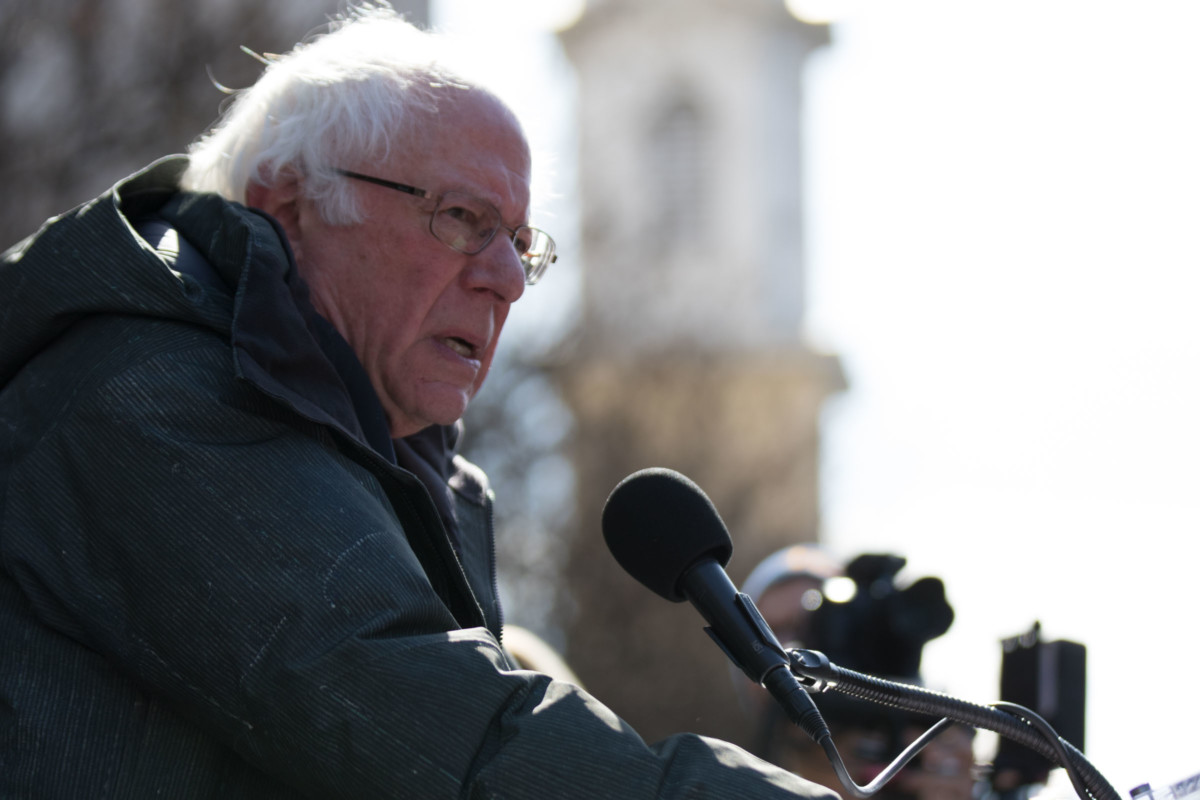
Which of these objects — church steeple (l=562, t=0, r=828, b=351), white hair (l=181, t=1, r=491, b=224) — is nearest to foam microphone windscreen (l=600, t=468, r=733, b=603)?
white hair (l=181, t=1, r=491, b=224)

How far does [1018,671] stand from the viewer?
9.78 feet

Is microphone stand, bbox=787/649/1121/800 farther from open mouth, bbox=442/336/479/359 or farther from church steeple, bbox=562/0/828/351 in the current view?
church steeple, bbox=562/0/828/351

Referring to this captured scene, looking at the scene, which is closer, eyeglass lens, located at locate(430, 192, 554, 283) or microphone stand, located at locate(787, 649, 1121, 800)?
microphone stand, located at locate(787, 649, 1121, 800)

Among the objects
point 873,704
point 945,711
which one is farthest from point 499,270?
point 873,704

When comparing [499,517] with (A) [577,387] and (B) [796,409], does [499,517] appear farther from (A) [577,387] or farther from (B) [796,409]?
(B) [796,409]

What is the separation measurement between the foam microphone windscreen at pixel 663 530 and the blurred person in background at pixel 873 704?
1.25 metres

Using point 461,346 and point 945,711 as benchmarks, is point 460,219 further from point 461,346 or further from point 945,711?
point 945,711

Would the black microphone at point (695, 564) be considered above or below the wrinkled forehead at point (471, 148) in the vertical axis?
below

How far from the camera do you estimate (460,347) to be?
8.96 ft

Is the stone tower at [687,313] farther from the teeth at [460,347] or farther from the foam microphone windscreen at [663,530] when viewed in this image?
the foam microphone windscreen at [663,530]

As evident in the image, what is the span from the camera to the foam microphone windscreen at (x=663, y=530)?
2.12 metres

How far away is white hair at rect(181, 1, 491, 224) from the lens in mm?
2602

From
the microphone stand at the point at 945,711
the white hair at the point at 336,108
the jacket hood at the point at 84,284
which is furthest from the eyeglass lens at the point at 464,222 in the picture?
the microphone stand at the point at 945,711

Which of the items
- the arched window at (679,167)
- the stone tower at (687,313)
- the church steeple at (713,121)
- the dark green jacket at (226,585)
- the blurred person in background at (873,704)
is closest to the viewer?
the dark green jacket at (226,585)
